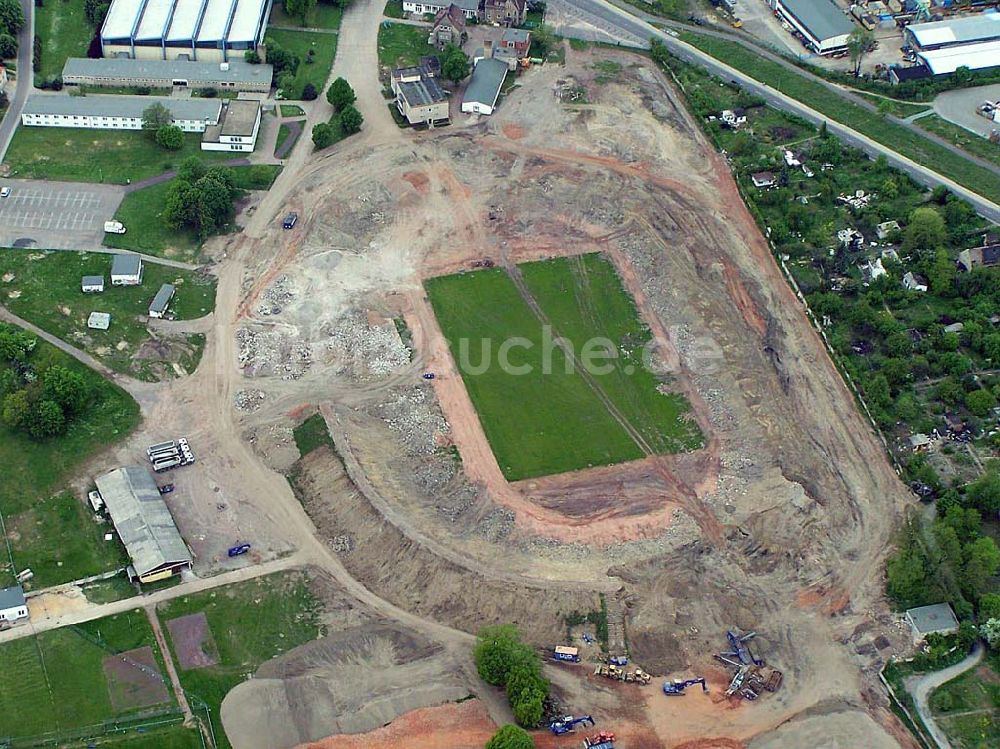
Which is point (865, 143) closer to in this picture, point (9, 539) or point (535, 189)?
point (535, 189)

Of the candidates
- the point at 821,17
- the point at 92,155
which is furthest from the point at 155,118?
the point at 821,17

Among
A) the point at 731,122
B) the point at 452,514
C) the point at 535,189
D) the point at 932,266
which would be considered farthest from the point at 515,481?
the point at 731,122

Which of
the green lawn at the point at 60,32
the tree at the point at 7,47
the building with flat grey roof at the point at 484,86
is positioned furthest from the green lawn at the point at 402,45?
the tree at the point at 7,47

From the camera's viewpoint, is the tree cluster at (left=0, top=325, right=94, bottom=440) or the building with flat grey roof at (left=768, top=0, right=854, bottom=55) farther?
the building with flat grey roof at (left=768, top=0, right=854, bottom=55)

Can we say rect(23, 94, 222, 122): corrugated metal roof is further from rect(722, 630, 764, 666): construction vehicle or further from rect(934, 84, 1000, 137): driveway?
rect(934, 84, 1000, 137): driveway

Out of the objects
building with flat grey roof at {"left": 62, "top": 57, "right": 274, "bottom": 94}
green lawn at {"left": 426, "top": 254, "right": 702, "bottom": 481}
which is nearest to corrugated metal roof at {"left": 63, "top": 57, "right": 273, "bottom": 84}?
building with flat grey roof at {"left": 62, "top": 57, "right": 274, "bottom": 94}

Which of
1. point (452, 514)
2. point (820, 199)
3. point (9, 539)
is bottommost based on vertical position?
point (9, 539)
